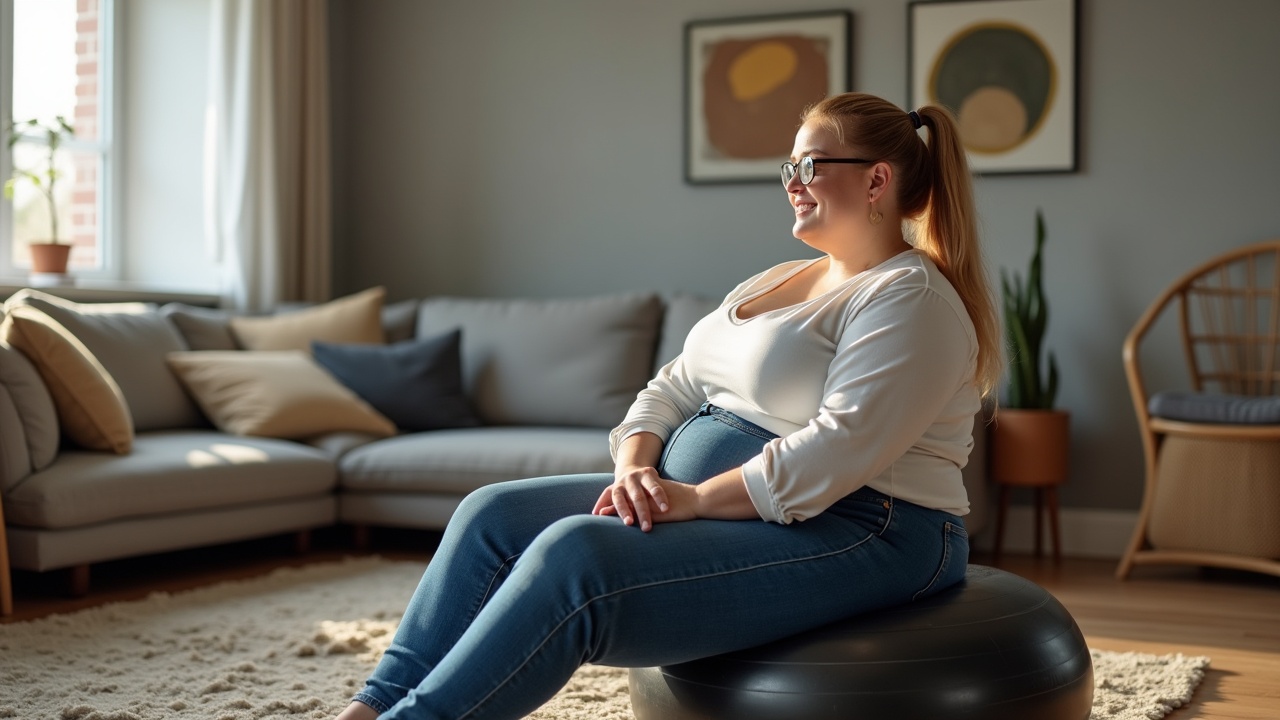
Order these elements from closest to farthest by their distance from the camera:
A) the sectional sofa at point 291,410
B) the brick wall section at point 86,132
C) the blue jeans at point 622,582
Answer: the blue jeans at point 622,582, the sectional sofa at point 291,410, the brick wall section at point 86,132

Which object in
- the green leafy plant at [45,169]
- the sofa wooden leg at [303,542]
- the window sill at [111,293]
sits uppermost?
the green leafy plant at [45,169]

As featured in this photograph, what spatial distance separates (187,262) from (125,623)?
2.25 metres

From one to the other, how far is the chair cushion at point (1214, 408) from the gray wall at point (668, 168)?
0.40 meters

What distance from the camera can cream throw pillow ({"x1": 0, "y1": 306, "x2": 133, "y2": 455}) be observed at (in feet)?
10.5

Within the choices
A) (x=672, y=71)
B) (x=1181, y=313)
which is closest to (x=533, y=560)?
(x=1181, y=313)

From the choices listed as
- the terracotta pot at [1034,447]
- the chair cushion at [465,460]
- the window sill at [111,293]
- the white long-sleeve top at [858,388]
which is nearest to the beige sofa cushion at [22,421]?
the window sill at [111,293]

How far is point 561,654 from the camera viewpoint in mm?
1438

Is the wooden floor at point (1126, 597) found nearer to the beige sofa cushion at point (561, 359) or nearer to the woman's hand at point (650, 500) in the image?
the beige sofa cushion at point (561, 359)

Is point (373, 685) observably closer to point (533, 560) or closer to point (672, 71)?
point (533, 560)

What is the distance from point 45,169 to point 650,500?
356cm

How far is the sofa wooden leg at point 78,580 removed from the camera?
314 centimetres

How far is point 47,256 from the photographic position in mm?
4078

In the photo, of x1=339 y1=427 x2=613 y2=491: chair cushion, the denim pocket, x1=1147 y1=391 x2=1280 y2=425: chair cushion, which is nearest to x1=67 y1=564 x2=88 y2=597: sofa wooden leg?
x1=339 y1=427 x2=613 y2=491: chair cushion

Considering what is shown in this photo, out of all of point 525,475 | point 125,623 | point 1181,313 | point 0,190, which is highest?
point 0,190
